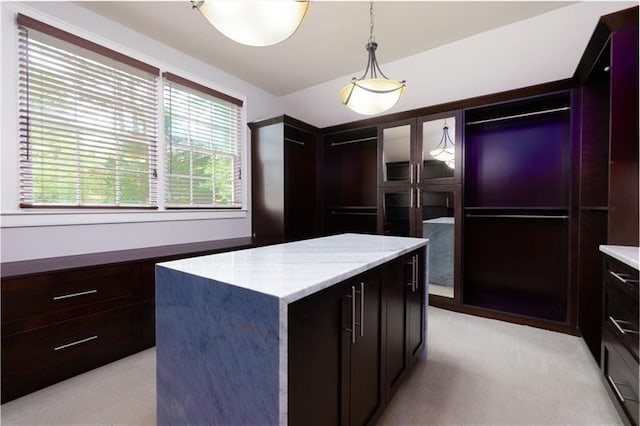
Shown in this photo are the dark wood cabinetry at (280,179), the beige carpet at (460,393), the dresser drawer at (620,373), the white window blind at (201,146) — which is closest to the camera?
the dresser drawer at (620,373)

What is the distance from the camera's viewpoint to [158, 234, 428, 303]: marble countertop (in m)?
0.98

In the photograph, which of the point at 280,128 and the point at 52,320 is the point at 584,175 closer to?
the point at 280,128

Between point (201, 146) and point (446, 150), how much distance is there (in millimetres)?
2863

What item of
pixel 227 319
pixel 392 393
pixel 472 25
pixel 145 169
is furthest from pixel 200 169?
pixel 472 25

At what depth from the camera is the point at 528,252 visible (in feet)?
10.2

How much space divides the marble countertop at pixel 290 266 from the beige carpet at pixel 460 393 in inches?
37.3

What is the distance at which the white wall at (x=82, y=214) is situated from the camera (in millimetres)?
1997

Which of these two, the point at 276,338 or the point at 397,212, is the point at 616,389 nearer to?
the point at 276,338

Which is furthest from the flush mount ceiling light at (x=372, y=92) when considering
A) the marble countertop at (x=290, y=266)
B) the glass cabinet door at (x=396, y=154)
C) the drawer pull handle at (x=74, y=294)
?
the drawer pull handle at (x=74, y=294)

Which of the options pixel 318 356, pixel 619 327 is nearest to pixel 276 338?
pixel 318 356

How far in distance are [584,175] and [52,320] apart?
13.8 ft

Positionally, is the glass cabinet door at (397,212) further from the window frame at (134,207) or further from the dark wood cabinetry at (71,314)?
the dark wood cabinetry at (71,314)

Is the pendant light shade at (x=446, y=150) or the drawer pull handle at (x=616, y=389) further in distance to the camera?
the pendant light shade at (x=446, y=150)

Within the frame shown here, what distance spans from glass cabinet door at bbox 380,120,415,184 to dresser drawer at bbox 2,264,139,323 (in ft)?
9.72
